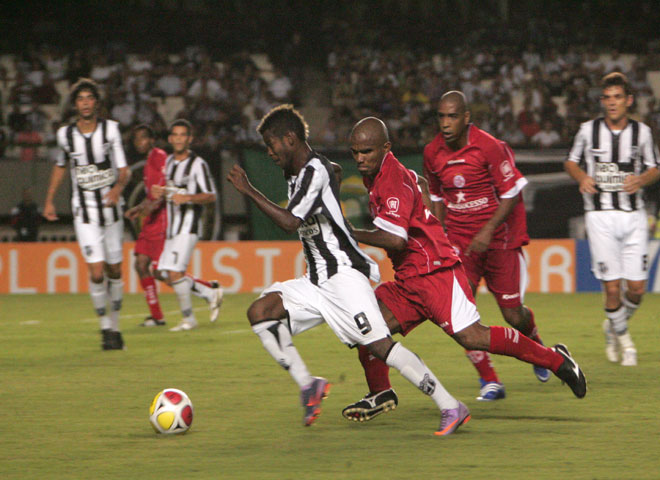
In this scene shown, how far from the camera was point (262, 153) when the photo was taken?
578 inches

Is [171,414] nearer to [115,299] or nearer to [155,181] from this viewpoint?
[115,299]

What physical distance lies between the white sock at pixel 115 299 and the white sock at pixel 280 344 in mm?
3775

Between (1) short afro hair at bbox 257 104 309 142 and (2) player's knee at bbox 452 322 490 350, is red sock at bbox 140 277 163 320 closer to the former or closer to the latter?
(1) short afro hair at bbox 257 104 309 142

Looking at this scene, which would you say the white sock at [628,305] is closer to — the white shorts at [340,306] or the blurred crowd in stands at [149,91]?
the white shorts at [340,306]

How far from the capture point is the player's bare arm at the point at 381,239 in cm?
482

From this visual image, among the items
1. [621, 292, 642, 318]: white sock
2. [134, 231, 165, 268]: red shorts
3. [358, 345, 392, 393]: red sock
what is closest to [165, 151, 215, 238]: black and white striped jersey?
[134, 231, 165, 268]: red shorts

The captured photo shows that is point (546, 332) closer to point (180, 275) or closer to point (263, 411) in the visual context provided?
point (180, 275)

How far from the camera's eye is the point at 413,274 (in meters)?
5.15

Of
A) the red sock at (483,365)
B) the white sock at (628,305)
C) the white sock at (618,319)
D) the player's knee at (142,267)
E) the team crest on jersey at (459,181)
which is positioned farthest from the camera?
the player's knee at (142,267)

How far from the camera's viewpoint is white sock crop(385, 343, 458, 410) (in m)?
4.86

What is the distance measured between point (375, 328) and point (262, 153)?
32.7 feet

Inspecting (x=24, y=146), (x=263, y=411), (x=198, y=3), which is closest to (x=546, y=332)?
(x=263, y=411)

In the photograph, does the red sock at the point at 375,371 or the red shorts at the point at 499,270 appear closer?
the red sock at the point at 375,371

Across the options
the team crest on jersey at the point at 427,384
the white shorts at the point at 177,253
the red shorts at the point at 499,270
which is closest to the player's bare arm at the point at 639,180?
the red shorts at the point at 499,270
